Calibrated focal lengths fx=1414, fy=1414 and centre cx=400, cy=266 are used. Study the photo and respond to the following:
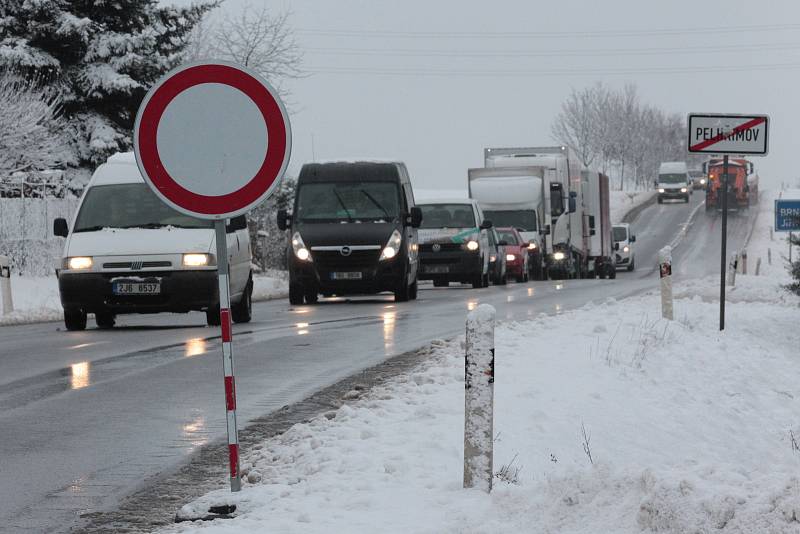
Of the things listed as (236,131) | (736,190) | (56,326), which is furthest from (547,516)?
(736,190)

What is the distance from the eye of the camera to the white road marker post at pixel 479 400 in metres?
6.26

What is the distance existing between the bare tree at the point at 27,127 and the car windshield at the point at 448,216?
445 inches

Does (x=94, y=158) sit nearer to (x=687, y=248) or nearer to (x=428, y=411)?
(x=428, y=411)

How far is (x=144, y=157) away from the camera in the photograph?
6.33 meters

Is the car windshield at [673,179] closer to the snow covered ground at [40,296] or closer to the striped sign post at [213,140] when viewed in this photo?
the snow covered ground at [40,296]

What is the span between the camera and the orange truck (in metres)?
82.4

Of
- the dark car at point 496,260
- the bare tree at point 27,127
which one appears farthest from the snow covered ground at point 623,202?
the bare tree at point 27,127

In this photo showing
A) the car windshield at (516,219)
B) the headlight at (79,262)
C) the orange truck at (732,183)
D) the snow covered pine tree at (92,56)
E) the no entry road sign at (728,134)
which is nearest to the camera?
the no entry road sign at (728,134)

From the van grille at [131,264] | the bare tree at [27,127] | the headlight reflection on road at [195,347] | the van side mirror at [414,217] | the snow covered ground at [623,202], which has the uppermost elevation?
the bare tree at [27,127]

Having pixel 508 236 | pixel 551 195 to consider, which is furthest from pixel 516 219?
pixel 508 236

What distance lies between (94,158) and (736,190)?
187 feet

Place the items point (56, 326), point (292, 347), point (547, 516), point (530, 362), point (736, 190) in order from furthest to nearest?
point (736, 190) → point (56, 326) → point (292, 347) → point (530, 362) → point (547, 516)

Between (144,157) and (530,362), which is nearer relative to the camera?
(144,157)

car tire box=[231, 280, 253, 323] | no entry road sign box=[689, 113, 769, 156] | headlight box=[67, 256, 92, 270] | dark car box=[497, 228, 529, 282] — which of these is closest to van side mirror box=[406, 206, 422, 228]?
car tire box=[231, 280, 253, 323]
